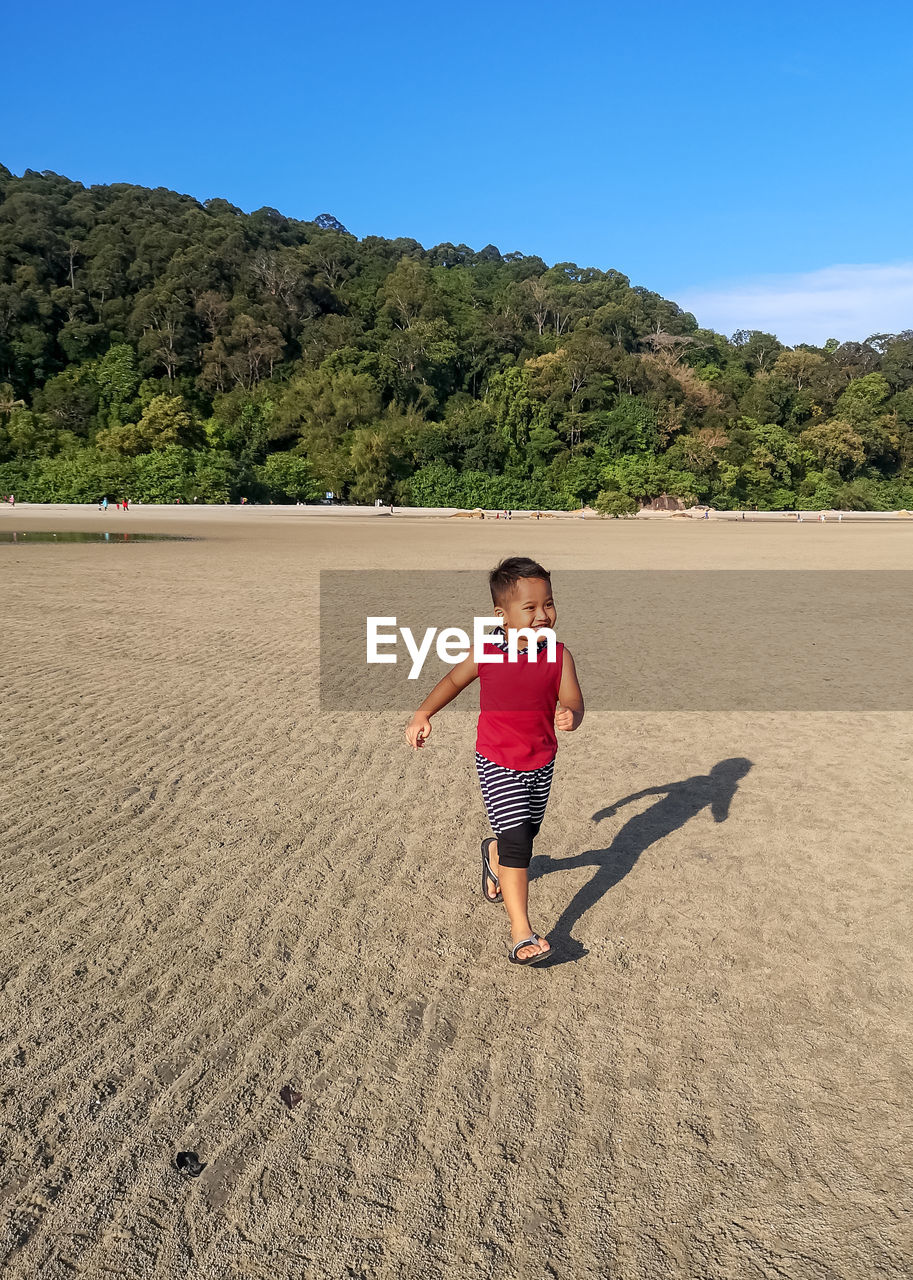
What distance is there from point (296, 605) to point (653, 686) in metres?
6.74

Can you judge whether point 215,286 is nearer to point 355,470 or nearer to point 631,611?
point 355,470

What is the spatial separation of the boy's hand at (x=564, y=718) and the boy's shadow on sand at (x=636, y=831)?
0.97 metres

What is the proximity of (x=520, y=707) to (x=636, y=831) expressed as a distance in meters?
1.93

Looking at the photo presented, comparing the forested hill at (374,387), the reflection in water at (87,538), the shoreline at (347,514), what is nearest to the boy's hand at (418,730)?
the reflection in water at (87,538)

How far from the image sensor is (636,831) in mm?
4766

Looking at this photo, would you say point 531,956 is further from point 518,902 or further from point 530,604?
point 530,604

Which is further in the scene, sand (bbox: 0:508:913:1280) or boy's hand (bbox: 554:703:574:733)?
boy's hand (bbox: 554:703:574:733)

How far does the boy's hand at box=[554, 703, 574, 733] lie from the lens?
3.09m

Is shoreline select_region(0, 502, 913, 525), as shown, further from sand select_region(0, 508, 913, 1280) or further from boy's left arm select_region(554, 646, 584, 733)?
boy's left arm select_region(554, 646, 584, 733)

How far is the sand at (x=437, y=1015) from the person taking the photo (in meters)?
2.12

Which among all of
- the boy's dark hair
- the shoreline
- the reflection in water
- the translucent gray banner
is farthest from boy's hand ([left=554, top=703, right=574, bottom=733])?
the shoreline

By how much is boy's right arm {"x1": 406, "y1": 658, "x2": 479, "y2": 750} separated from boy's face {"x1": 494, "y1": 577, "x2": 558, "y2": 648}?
265 millimetres

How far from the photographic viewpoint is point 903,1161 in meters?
2.34

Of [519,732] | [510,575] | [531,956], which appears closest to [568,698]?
[519,732]
